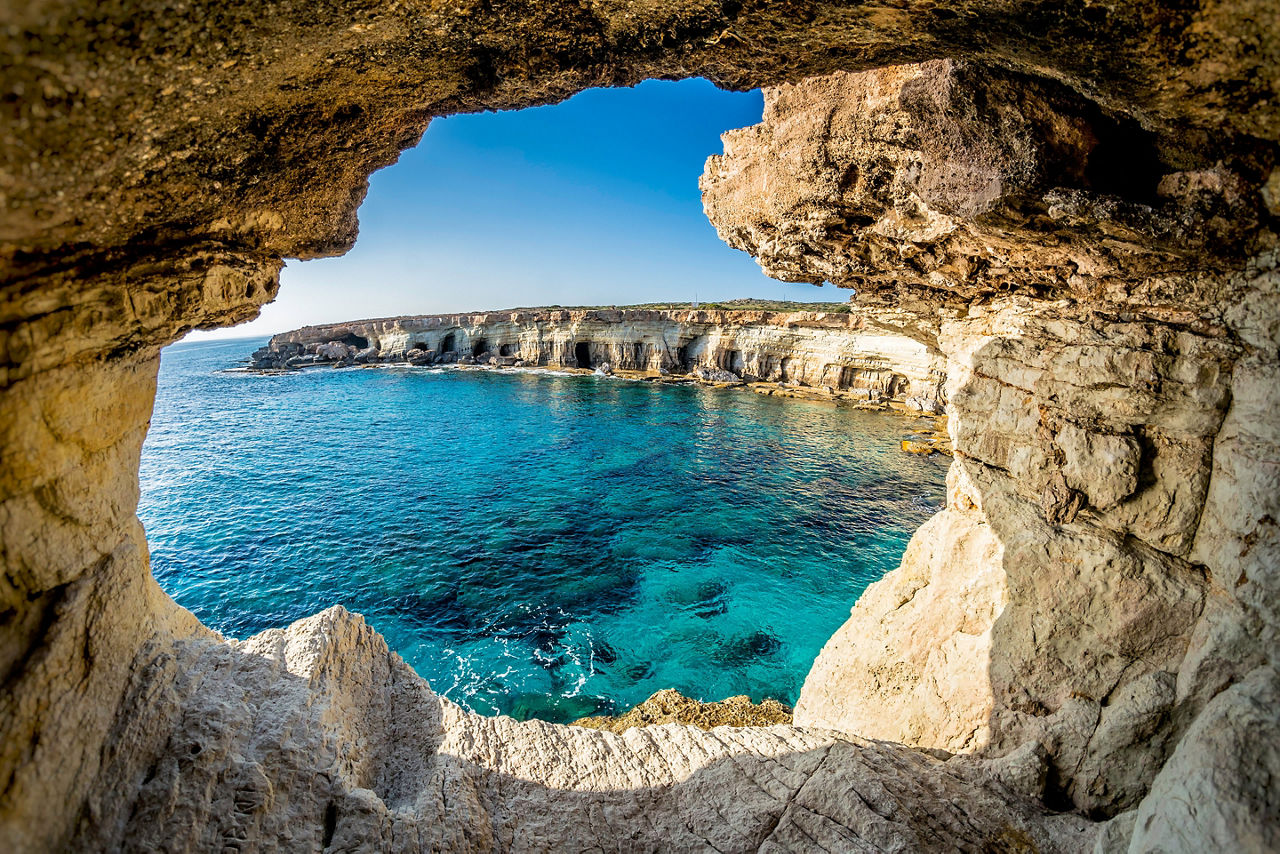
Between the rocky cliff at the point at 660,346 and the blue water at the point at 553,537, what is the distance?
969 centimetres

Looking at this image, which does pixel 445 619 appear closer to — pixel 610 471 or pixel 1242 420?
pixel 610 471

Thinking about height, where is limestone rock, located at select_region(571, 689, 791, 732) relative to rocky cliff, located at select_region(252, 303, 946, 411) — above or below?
below

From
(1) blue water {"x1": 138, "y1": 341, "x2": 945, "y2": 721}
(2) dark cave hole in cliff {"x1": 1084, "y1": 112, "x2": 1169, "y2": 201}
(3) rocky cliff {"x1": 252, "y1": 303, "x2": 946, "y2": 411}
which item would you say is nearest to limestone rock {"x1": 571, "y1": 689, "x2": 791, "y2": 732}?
(1) blue water {"x1": 138, "y1": 341, "x2": 945, "y2": 721}

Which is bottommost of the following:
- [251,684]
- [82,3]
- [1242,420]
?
[251,684]

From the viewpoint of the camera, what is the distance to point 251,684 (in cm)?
530

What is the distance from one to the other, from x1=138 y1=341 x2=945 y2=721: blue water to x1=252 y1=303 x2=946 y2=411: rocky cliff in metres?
9.69

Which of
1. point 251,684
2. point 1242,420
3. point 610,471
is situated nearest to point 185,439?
point 610,471

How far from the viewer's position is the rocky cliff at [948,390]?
3389 mm

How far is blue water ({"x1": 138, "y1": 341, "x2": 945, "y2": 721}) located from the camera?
1378cm

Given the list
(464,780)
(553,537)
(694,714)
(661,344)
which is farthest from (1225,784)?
(661,344)

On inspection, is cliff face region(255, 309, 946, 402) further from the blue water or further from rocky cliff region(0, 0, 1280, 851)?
rocky cliff region(0, 0, 1280, 851)

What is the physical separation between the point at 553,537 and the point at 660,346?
41.4m

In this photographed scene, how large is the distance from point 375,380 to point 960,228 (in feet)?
208

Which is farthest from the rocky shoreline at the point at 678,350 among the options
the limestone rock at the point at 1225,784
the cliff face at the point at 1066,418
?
the limestone rock at the point at 1225,784
